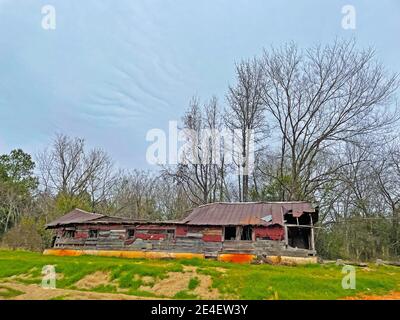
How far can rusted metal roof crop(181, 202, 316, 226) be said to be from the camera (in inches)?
947

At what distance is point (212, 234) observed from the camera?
81.0 feet

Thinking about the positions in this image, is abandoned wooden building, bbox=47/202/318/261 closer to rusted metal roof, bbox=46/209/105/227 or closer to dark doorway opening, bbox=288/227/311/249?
A: dark doorway opening, bbox=288/227/311/249

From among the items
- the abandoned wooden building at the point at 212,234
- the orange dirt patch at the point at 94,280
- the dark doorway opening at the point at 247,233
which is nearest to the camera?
the orange dirt patch at the point at 94,280

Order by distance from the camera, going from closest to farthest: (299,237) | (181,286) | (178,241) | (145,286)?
(181,286) < (145,286) < (178,241) < (299,237)

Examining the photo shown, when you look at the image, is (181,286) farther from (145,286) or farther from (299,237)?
(299,237)

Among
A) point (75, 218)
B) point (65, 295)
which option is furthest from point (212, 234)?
point (65, 295)

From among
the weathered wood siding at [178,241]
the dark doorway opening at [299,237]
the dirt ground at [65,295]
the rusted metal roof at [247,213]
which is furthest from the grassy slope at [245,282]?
the dark doorway opening at [299,237]

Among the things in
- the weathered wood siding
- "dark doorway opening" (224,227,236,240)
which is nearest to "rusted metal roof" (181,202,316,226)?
the weathered wood siding

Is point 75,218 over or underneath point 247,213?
underneath

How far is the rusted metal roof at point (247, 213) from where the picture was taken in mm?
24062

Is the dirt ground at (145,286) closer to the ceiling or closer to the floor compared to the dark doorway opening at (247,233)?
closer to the floor

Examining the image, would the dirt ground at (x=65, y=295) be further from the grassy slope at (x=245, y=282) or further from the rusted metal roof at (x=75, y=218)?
the rusted metal roof at (x=75, y=218)

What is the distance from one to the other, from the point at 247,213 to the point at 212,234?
3014mm

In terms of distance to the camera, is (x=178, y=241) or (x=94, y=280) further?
(x=178, y=241)
